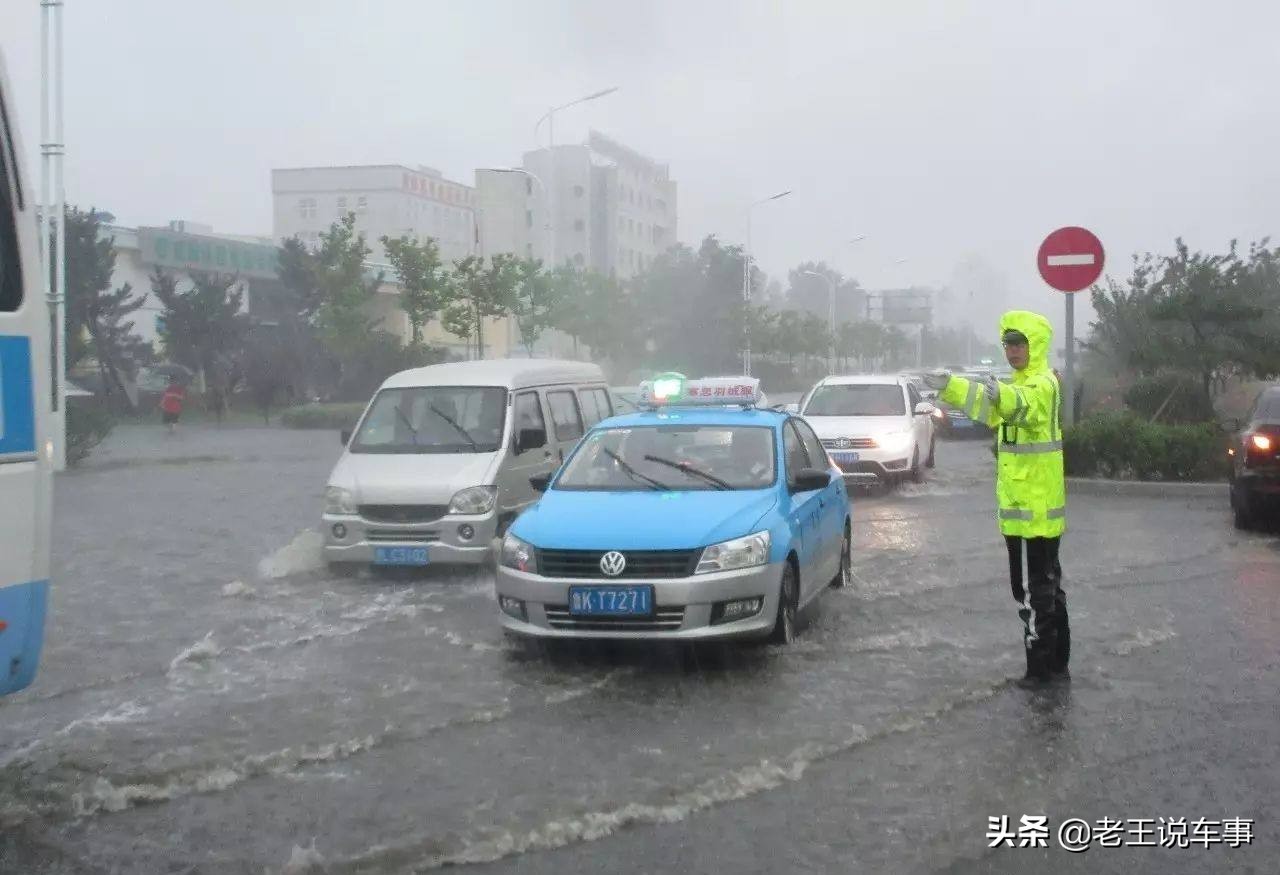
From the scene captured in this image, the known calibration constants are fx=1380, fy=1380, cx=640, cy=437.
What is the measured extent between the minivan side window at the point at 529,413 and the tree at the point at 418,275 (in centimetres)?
2833

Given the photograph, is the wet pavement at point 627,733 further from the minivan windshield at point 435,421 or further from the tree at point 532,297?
the tree at point 532,297

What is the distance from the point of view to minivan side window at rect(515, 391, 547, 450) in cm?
1257

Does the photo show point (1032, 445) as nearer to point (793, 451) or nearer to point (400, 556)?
point (793, 451)

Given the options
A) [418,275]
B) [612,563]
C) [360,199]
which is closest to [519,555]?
[612,563]

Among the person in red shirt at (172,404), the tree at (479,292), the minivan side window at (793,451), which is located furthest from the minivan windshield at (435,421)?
the person in red shirt at (172,404)

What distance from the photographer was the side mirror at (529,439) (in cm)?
1212

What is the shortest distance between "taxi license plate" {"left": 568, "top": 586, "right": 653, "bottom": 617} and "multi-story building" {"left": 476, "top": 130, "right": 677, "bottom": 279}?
82.4 metres

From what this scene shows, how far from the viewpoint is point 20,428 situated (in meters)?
5.32

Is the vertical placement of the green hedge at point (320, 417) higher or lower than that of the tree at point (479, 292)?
lower

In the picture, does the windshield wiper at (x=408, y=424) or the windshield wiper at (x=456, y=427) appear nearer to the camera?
the windshield wiper at (x=456, y=427)

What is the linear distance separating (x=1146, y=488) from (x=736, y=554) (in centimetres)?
1087

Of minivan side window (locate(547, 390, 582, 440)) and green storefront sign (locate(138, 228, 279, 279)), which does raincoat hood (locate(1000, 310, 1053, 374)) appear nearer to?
minivan side window (locate(547, 390, 582, 440))

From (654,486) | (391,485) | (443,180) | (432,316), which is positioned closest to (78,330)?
(432,316)

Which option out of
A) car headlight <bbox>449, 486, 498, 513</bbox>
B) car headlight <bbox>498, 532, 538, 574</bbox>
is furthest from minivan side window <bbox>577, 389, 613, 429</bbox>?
car headlight <bbox>498, 532, 538, 574</bbox>
